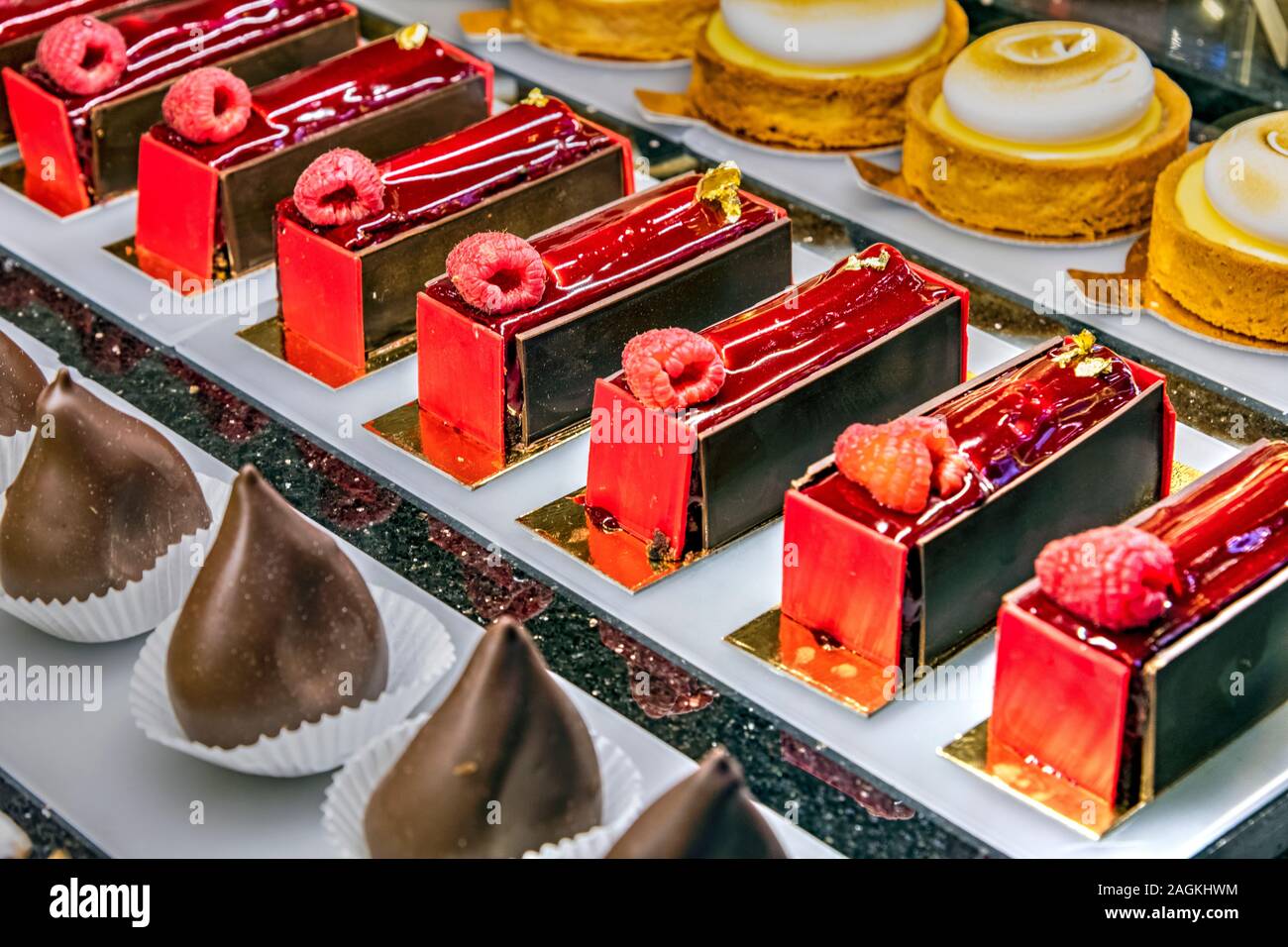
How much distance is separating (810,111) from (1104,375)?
4.36 ft

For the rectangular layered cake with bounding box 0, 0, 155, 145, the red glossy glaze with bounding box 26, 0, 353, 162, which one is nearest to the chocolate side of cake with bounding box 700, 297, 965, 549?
the red glossy glaze with bounding box 26, 0, 353, 162

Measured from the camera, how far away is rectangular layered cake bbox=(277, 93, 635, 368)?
3.58 meters

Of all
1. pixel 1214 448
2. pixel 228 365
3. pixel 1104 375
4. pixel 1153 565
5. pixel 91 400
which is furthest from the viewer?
pixel 228 365

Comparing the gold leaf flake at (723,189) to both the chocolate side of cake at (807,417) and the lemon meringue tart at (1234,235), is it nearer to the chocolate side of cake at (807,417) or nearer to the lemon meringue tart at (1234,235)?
the chocolate side of cake at (807,417)

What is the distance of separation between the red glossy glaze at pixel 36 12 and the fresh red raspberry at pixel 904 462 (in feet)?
7.39

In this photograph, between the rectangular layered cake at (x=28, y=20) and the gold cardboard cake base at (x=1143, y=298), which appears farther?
the rectangular layered cake at (x=28, y=20)

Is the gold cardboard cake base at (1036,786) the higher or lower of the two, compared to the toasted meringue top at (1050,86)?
lower

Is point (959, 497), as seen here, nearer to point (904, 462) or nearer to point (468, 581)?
point (904, 462)

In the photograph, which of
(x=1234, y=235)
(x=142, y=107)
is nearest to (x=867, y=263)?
(x=1234, y=235)

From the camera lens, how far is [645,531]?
10.5ft

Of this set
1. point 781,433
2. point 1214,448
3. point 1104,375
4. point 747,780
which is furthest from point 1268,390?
point 747,780

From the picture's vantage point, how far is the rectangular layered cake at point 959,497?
9.32 feet

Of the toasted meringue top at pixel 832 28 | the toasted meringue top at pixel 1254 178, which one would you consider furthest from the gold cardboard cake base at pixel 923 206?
the toasted meringue top at pixel 1254 178
